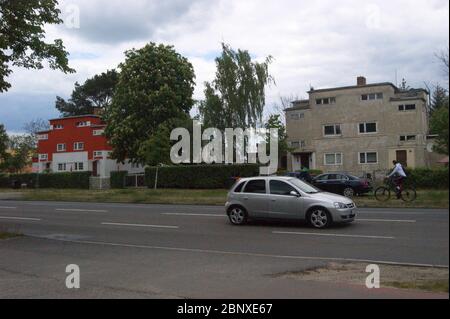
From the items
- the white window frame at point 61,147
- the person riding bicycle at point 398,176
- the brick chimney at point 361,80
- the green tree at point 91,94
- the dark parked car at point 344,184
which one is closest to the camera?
the person riding bicycle at point 398,176

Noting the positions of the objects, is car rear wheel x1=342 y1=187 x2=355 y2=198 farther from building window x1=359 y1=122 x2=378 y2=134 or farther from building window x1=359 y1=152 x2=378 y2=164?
building window x1=359 y1=122 x2=378 y2=134

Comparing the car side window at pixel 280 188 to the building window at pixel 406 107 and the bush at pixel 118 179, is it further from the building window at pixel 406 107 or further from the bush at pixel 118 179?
the building window at pixel 406 107

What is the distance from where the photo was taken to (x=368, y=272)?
838cm

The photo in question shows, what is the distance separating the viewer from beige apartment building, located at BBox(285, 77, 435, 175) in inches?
1892

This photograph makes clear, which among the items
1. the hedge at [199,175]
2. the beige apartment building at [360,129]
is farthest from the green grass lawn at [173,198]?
the beige apartment building at [360,129]

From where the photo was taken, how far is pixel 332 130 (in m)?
51.9

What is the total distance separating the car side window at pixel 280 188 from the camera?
51.3 feet

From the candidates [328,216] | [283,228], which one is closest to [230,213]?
[283,228]

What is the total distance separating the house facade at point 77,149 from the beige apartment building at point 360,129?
747 inches

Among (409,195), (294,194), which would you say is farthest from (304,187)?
(409,195)

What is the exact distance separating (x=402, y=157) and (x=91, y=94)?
5371 centimetres

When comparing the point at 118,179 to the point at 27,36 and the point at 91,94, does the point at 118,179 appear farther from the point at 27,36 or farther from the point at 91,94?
the point at 91,94

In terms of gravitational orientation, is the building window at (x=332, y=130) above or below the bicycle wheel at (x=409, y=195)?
above
